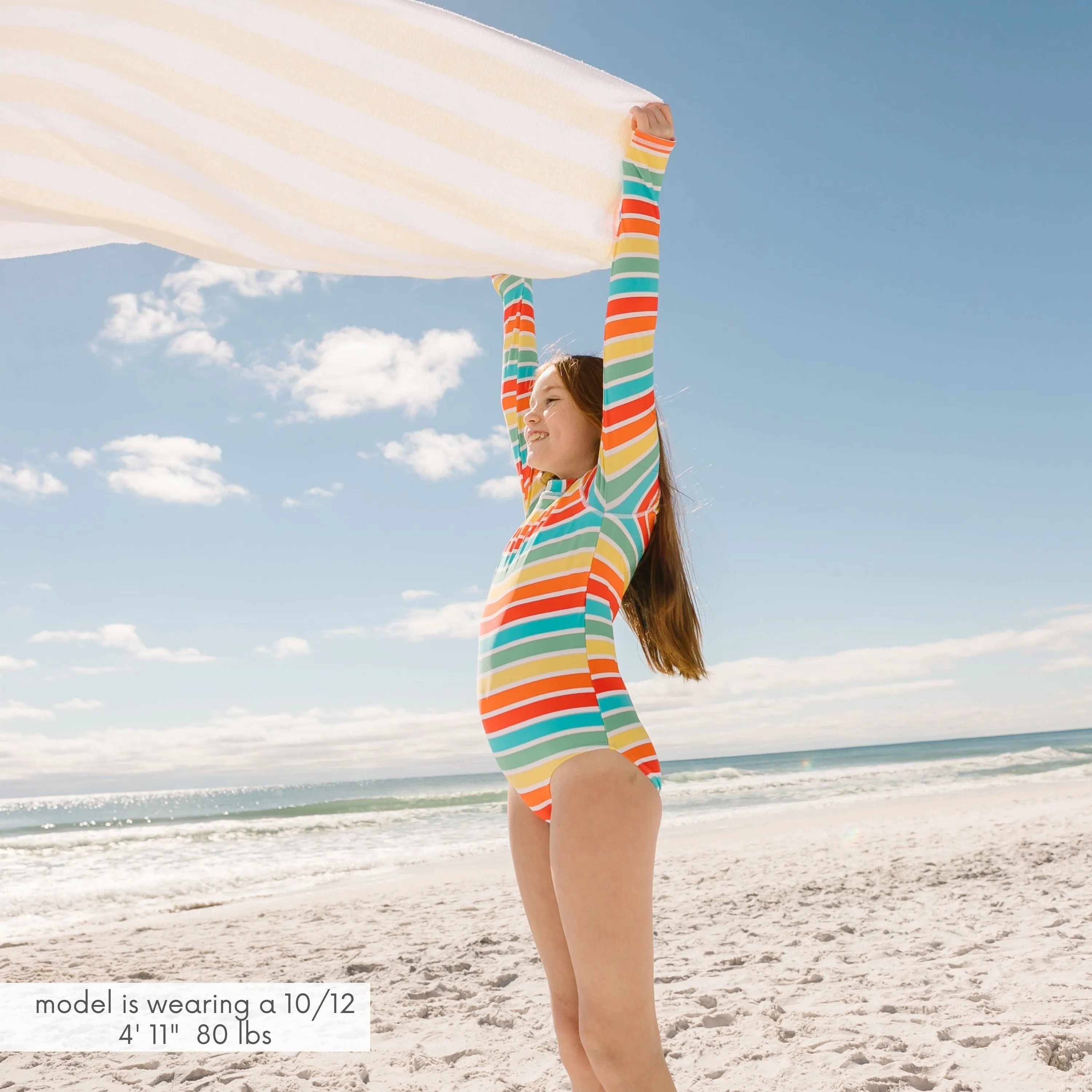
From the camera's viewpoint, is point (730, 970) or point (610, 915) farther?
point (730, 970)

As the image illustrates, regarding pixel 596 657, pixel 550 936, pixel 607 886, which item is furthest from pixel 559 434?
pixel 550 936

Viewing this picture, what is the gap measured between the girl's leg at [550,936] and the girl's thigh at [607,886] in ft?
0.64

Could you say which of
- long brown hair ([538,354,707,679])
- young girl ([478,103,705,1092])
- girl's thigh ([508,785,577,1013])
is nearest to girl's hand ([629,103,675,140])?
young girl ([478,103,705,1092])

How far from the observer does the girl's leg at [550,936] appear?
189 centimetres

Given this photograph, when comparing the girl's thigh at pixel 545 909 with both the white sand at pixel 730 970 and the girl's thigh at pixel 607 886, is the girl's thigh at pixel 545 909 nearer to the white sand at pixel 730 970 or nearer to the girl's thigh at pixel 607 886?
the girl's thigh at pixel 607 886

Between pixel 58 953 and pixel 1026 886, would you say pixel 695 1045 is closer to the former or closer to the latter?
pixel 1026 886

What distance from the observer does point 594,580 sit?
199 cm

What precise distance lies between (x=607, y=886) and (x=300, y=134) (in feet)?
6.05

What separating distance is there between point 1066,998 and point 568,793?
377cm

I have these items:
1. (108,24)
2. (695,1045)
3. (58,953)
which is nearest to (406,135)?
(108,24)

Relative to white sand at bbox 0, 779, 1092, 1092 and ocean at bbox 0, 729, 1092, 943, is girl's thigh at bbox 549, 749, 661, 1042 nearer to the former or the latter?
white sand at bbox 0, 779, 1092, 1092

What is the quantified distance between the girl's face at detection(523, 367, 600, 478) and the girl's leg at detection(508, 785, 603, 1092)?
913mm

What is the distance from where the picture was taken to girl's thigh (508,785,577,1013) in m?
1.93

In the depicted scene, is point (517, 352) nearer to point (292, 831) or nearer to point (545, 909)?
point (545, 909)
